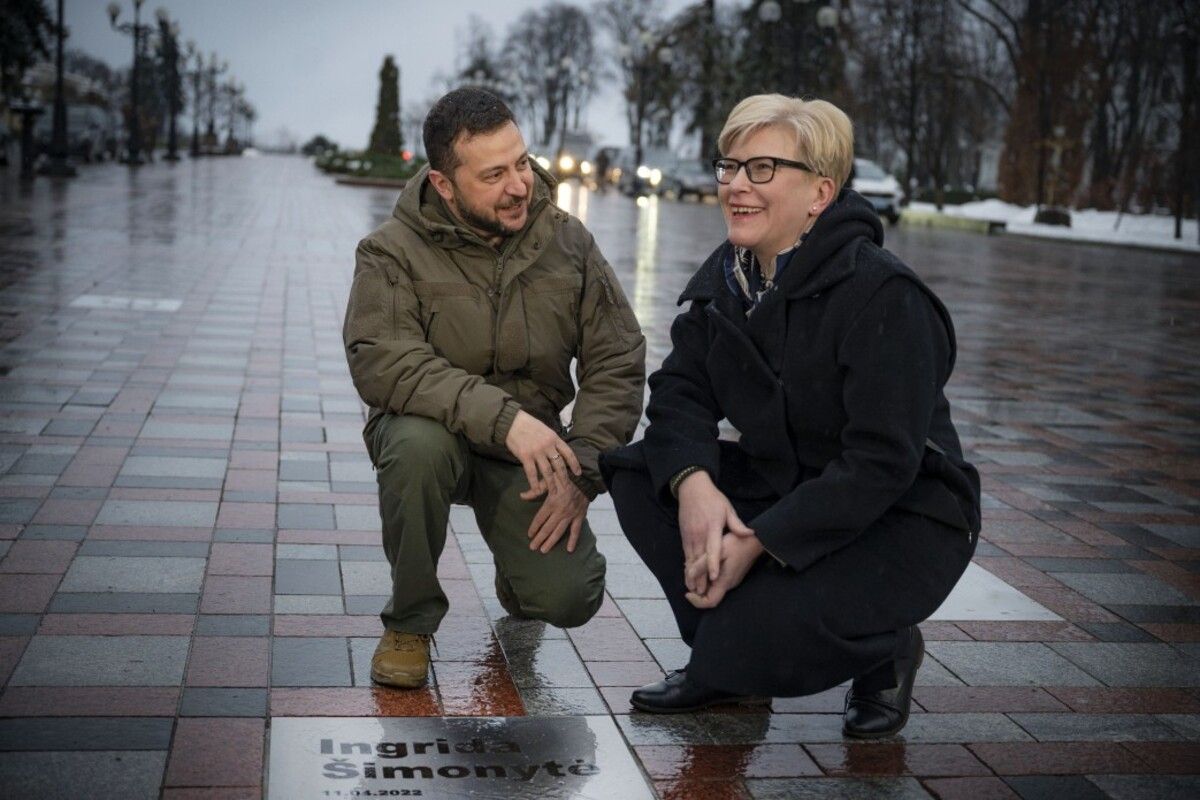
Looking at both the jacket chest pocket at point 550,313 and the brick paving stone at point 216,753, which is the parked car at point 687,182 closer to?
the jacket chest pocket at point 550,313

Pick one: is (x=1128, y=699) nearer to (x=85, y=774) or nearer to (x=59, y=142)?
(x=85, y=774)

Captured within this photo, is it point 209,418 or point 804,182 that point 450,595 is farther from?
point 209,418

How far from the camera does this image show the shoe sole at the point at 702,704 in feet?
11.8

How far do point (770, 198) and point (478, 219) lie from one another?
0.80m

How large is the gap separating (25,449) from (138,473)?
25.0 inches

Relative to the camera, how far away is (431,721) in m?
3.45

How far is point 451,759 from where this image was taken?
324 cm

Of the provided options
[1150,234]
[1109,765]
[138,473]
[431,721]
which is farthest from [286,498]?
[1150,234]

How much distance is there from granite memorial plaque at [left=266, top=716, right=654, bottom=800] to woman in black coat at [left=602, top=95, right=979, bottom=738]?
0.29 meters

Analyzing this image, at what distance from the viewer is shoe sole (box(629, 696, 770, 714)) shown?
11.8 feet

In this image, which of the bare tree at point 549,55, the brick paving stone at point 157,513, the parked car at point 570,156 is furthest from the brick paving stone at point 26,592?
the bare tree at point 549,55

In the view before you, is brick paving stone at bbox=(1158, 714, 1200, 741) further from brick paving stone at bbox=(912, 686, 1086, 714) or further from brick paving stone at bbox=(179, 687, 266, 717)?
brick paving stone at bbox=(179, 687, 266, 717)

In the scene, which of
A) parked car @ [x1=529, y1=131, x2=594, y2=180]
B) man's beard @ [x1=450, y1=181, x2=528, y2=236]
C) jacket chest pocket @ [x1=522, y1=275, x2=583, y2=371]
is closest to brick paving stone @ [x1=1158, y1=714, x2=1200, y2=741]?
jacket chest pocket @ [x1=522, y1=275, x2=583, y2=371]

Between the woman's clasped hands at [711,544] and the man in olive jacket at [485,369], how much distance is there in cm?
41
